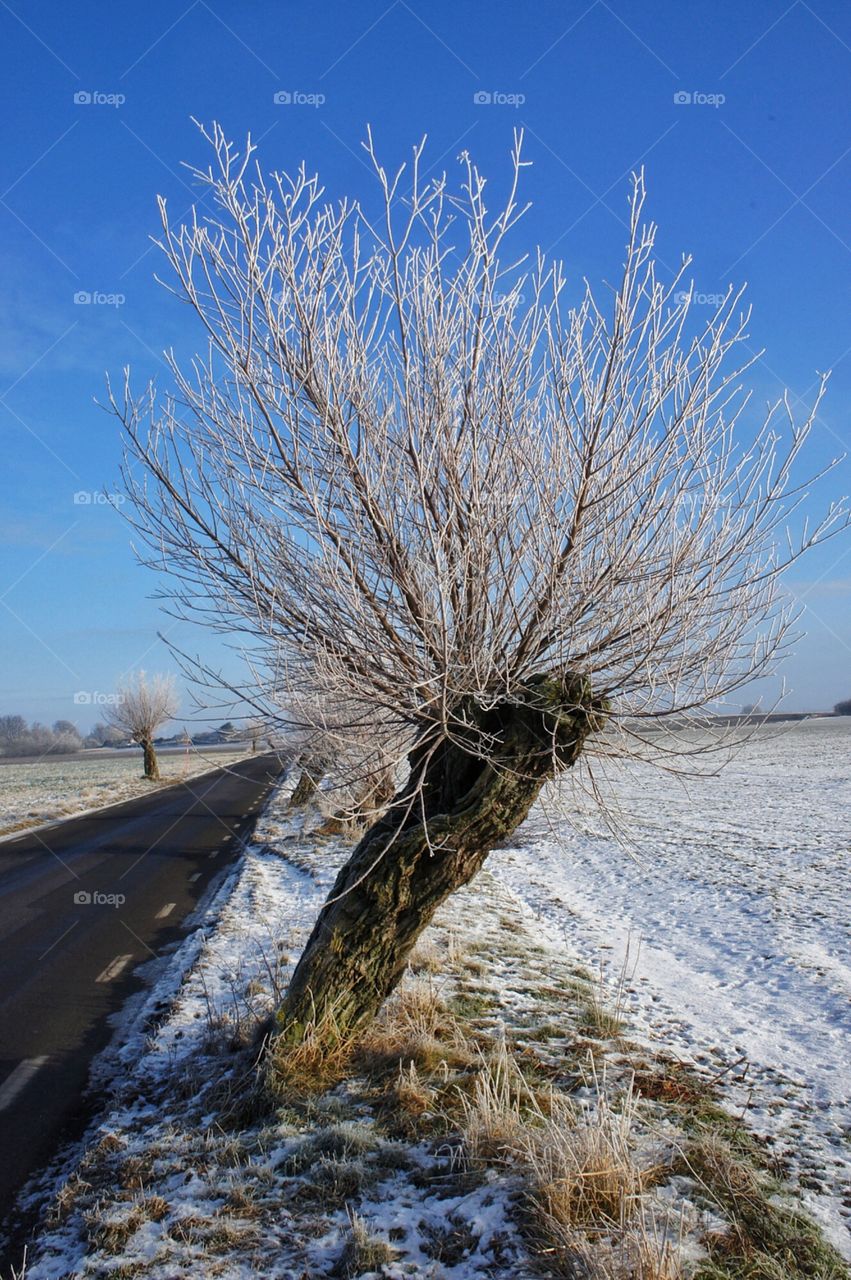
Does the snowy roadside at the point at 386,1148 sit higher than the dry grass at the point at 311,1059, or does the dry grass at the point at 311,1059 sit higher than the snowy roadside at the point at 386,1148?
the dry grass at the point at 311,1059

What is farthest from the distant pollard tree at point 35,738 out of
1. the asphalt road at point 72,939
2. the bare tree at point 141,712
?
the asphalt road at point 72,939

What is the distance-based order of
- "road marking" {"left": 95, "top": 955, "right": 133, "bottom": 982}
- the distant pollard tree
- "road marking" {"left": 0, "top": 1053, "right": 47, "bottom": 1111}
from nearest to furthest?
1. "road marking" {"left": 0, "top": 1053, "right": 47, "bottom": 1111}
2. "road marking" {"left": 95, "top": 955, "right": 133, "bottom": 982}
3. the distant pollard tree

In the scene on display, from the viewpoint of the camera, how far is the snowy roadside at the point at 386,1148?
11.4ft

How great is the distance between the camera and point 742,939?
31.1 ft

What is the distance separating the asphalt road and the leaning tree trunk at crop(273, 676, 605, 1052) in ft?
3.59

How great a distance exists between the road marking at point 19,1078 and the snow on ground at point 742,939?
4.08m

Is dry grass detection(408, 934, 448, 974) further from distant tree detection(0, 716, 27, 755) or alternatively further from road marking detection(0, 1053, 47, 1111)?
distant tree detection(0, 716, 27, 755)

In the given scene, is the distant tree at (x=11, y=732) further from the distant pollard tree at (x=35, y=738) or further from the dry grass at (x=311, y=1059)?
the dry grass at (x=311, y=1059)

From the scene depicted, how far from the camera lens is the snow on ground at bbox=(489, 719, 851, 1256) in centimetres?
496

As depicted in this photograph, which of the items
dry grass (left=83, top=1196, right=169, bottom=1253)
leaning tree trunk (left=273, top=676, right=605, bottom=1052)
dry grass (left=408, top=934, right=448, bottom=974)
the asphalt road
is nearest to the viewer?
dry grass (left=83, top=1196, right=169, bottom=1253)

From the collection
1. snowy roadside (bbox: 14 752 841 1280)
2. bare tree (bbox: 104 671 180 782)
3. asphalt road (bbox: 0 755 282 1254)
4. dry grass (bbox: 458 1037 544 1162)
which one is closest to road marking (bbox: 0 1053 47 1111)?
asphalt road (bbox: 0 755 282 1254)

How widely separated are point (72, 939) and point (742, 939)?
790 centimetres

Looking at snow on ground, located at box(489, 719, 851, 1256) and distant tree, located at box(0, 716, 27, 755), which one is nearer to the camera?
snow on ground, located at box(489, 719, 851, 1256)

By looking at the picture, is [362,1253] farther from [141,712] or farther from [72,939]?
[141,712]
